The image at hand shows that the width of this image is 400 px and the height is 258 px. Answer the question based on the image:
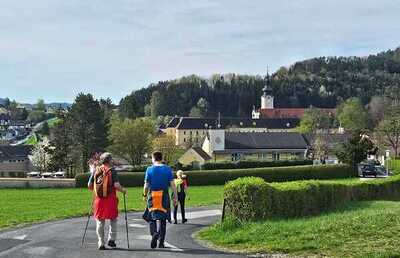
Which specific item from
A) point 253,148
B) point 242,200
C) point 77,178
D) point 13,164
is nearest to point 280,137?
point 253,148

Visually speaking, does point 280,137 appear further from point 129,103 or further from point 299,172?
point 299,172

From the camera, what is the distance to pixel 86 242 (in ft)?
44.1

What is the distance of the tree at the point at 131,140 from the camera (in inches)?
3634

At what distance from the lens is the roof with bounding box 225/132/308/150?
13325 cm

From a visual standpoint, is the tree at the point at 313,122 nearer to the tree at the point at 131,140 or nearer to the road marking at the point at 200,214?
the tree at the point at 131,140

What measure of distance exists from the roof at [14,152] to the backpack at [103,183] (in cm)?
11864

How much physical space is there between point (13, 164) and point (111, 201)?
377 ft

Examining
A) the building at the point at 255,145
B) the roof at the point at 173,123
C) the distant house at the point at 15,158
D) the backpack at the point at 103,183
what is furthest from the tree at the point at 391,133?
the backpack at the point at 103,183

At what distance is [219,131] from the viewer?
12862cm

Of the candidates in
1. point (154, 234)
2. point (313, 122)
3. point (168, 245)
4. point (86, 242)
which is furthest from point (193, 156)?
point (154, 234)

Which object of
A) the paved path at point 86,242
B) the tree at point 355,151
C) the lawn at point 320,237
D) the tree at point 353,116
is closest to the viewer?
the lawn at point 320,237

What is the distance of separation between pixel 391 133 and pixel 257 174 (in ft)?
146

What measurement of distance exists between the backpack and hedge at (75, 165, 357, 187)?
44864 millimetres

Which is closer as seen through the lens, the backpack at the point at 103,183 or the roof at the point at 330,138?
the backpack at the point at 103,183
